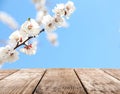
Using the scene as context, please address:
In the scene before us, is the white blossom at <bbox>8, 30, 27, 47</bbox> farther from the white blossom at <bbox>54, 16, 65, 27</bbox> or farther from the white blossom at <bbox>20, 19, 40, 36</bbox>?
the white blossom at <bbox>54, 16, 65, 27</bbox>

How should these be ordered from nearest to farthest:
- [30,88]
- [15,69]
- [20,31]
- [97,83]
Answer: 1. [20,31]
2. [30,88]
3. [97,83]
4. [15,69]

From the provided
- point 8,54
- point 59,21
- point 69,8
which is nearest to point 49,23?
point 59,21

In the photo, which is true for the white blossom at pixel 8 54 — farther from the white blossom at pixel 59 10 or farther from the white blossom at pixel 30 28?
the white blossom at pixel 59 10

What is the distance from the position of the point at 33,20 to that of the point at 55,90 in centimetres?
41

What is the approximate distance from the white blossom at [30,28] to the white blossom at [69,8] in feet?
0.85

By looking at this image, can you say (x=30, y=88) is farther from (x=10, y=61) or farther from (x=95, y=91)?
(x=95, y=91)

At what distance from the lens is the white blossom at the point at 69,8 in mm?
2074

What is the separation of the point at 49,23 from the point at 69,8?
0.17 meters

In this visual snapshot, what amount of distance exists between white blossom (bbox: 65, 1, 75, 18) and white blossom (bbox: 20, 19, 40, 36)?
26 cm

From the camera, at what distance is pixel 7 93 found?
75.1 inches

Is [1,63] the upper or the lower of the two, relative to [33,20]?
lower

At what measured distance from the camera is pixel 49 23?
204 centimetres

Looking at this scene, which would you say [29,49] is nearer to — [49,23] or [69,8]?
[49,23]

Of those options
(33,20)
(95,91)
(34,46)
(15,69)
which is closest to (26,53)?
(34,46)
